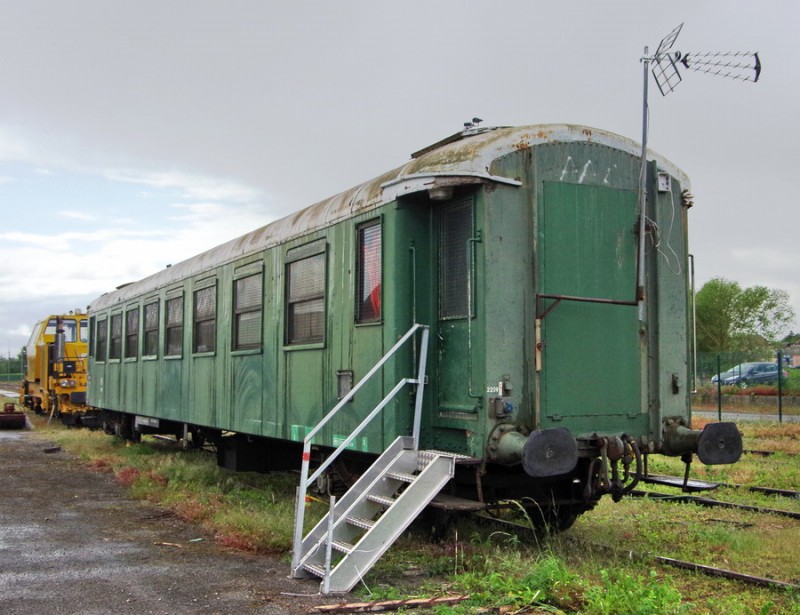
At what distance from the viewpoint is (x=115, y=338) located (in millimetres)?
17062

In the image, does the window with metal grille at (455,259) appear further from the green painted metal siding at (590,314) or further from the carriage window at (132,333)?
the carriage window at (132,333)

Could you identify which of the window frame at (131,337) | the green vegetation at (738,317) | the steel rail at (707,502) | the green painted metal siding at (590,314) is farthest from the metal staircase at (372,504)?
the green vegetation at (738,317)

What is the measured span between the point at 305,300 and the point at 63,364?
16.5m

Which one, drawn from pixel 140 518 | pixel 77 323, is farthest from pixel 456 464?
pixel 77 323

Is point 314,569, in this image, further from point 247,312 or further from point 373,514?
point 247,312

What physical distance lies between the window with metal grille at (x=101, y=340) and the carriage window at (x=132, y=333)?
193 centimetres

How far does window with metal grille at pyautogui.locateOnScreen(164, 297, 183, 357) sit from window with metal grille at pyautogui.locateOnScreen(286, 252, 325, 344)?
409 centimetres

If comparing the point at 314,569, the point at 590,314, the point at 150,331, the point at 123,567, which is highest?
the point at 150,331

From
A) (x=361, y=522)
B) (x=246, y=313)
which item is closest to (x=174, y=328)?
(x=246, y=313)

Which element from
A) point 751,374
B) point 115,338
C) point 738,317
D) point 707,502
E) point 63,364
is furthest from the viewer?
point 738,317

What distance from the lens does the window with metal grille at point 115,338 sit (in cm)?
1658

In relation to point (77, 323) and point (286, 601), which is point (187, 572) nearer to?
point (286, 601)

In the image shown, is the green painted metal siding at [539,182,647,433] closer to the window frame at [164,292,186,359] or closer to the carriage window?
the window frame at [164,292,186,359]

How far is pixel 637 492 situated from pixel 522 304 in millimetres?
4309
